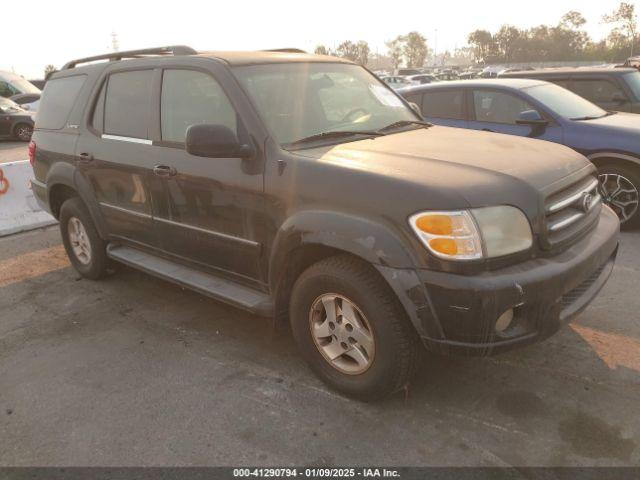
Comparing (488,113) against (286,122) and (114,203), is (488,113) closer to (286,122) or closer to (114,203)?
(286,122)

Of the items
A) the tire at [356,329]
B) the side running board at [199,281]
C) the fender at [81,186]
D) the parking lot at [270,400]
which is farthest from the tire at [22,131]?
the tire at [356,329]

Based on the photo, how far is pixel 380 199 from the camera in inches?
101

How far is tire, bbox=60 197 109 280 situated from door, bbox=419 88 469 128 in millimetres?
4378

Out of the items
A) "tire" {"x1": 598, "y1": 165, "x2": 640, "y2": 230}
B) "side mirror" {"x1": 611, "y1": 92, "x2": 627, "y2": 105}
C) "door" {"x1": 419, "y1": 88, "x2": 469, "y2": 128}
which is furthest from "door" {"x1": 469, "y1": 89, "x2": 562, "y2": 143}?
"side mirror" {"x1": 611, "y1": 92, "x2": 627, "y2": 105}

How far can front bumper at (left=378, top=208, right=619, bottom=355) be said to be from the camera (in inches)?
94.3

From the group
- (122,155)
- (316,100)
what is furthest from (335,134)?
(122,155)

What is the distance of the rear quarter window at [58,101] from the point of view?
4.71 metres

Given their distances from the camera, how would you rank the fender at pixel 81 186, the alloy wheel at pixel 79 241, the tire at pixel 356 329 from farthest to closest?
the alloy wheel at pixel 79 241, the fender at pixel 81 186, the tire at pixel 356 329

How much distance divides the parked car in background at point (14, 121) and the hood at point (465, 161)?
15.0 metres

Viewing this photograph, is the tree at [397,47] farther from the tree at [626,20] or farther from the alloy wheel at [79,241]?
the alloy wheel at [79,241]

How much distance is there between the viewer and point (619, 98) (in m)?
7.55

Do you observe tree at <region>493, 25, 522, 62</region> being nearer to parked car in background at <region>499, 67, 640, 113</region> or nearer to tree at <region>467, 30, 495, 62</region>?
tree at <region>467, 30, 495, 62</region>

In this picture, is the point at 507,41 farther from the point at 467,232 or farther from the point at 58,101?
the point at 467,232

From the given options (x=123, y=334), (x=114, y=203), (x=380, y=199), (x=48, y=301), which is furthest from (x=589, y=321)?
(x=48, y=301)
